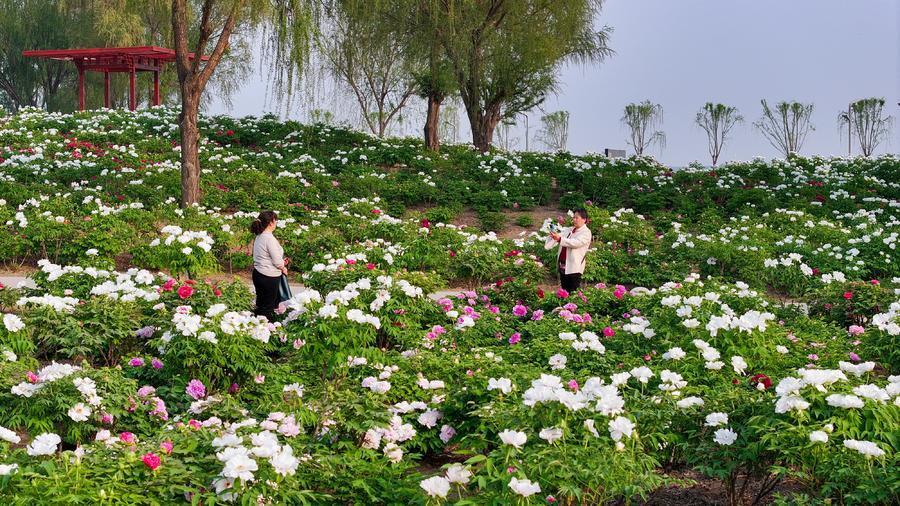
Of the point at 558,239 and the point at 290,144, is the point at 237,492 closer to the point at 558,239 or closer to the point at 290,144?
the point at 558,239

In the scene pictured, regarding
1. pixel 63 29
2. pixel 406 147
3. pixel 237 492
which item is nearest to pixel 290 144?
pixel 406 147

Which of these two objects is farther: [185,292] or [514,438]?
[185,292]

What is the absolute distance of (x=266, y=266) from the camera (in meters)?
7.98

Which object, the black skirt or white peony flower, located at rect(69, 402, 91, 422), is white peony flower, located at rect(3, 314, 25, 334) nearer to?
white peony flower, located at rect(69, 402, 91, 422)

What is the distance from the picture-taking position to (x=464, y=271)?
10.5m

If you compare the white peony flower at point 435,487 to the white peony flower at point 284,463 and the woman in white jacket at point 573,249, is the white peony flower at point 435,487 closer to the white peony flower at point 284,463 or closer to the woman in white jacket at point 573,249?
the white peony flower at point 284,463

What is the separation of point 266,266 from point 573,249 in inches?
121

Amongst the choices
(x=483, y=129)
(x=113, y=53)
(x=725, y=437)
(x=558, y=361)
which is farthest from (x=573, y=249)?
(x=113, y=53)

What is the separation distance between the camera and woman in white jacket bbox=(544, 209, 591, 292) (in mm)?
8859

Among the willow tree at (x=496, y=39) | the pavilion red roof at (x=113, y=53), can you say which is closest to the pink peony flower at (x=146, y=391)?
the willow tree at (x=496, y=39)

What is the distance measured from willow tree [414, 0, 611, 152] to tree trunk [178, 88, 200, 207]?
5934 millimetres

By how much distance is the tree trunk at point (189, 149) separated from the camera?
43.3 ft

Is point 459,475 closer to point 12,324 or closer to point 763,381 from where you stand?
point 763,381

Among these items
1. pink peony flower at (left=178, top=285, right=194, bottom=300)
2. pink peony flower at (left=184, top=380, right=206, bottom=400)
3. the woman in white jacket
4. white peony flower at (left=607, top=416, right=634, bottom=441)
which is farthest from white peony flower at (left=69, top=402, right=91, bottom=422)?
the woman in white jacket
